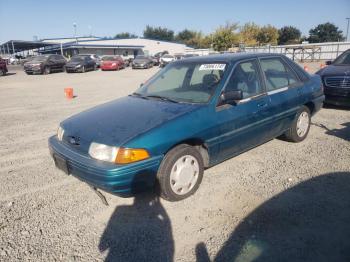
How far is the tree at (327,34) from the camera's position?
283 ft

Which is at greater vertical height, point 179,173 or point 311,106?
point 311,106

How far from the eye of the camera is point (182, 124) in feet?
11.4

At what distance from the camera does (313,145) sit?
5.36m

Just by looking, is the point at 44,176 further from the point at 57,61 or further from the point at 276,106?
the point at 57,61

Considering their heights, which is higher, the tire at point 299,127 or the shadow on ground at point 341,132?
the tire at point 299,127

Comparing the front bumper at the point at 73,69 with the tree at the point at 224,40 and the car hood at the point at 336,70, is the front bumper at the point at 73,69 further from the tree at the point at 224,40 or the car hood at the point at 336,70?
the tree at the point at 224,40

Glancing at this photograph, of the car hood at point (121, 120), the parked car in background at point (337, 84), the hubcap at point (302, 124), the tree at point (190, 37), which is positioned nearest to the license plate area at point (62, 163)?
the car hood at point (121, 120)

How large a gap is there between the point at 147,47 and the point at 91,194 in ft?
201

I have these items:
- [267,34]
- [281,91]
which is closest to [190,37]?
[267,34]

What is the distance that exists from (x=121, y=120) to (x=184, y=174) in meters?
0.97

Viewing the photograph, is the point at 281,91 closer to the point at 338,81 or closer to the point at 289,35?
the point at 338,81

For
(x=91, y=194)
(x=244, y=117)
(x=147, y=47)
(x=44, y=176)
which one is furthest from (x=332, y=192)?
(x=147, y=47)

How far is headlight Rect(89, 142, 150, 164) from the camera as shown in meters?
3.11

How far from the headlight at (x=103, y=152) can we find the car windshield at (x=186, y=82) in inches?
49.3
